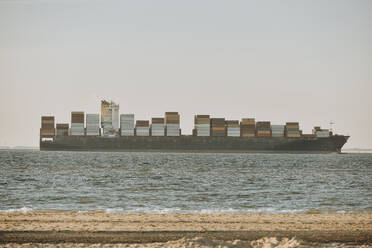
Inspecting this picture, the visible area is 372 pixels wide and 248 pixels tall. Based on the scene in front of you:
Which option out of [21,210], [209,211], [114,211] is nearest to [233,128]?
[209,211]

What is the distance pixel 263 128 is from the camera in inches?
4250

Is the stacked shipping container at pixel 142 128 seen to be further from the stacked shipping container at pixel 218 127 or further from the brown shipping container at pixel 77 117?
the stacked shipping container at pixel 218 127

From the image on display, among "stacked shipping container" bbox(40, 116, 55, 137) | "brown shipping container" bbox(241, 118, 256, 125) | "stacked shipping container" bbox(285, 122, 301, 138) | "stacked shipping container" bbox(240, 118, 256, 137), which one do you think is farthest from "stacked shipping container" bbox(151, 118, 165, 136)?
"stacked shipping container" bbox(285, 122, 301, 138)

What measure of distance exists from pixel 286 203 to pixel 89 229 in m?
10.3

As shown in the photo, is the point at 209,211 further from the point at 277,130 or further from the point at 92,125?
the point at 92,125

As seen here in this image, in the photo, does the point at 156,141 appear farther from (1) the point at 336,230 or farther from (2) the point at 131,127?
(1) the point at 336,230

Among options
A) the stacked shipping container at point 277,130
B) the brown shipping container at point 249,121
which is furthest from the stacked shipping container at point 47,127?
the stacked shipping container at point 277,130

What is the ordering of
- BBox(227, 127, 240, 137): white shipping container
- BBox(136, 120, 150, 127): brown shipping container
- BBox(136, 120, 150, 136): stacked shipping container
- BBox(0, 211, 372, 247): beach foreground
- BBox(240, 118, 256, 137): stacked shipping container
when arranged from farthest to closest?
BBox(136, 120, 150, 127): brown shipping container
BBox(136, 120, 150, 136): stacked shipping container
BBox(227, 127, 240, 137): white shipping container
BBox(240, 118, 256, 137): stacked shipping container
BBox(0, 211, 372, 247): beach foreground

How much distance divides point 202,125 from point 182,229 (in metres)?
98.4

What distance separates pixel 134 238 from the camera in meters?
10.0

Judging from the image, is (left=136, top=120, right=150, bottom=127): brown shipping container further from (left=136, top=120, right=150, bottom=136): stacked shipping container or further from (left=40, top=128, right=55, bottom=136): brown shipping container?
(left=40, top=128, right=55, bottom=136): brown shipping container

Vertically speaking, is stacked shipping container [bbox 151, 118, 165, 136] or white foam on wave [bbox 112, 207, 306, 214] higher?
stacked shipping container [bbox 151, 118, 165, 136]

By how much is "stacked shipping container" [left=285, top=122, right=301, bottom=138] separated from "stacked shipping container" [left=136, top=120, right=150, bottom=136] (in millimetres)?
35360

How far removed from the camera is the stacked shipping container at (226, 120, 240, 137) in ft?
354
